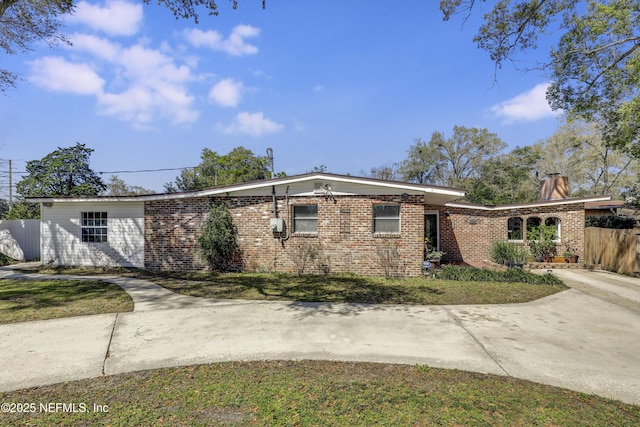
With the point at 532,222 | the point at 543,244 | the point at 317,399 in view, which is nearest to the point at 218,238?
the point at 317,399

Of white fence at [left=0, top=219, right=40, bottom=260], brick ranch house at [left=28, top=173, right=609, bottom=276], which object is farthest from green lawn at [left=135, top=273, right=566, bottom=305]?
white fence at [left=0, top=219, right=40, bottom=260]

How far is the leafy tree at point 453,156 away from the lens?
3525 centimetres

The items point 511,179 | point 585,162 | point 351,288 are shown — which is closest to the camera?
point 351,288

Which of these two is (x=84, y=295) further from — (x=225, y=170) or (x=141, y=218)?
(x=225, y=170)

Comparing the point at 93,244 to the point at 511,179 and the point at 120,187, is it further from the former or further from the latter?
the point at 511,179

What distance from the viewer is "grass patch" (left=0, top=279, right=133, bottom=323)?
6309 mm

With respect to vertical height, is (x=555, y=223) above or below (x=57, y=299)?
above

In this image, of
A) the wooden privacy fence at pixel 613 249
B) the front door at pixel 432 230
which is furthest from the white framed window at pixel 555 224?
the front door at pixel 432 230

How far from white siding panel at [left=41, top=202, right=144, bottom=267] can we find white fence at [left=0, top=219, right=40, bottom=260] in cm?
289

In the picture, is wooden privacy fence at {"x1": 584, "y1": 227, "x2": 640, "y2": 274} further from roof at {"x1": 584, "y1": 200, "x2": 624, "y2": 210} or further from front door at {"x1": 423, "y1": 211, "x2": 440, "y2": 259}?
front door at {"x1": 423, "y1": 211, "x2": 440, "y2": 259}

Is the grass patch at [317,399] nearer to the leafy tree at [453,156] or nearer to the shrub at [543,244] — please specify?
the shrub at [543,244]

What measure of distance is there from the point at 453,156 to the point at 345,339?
35417 mm

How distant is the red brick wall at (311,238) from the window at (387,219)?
0.17m

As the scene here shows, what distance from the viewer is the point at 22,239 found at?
15125mm
